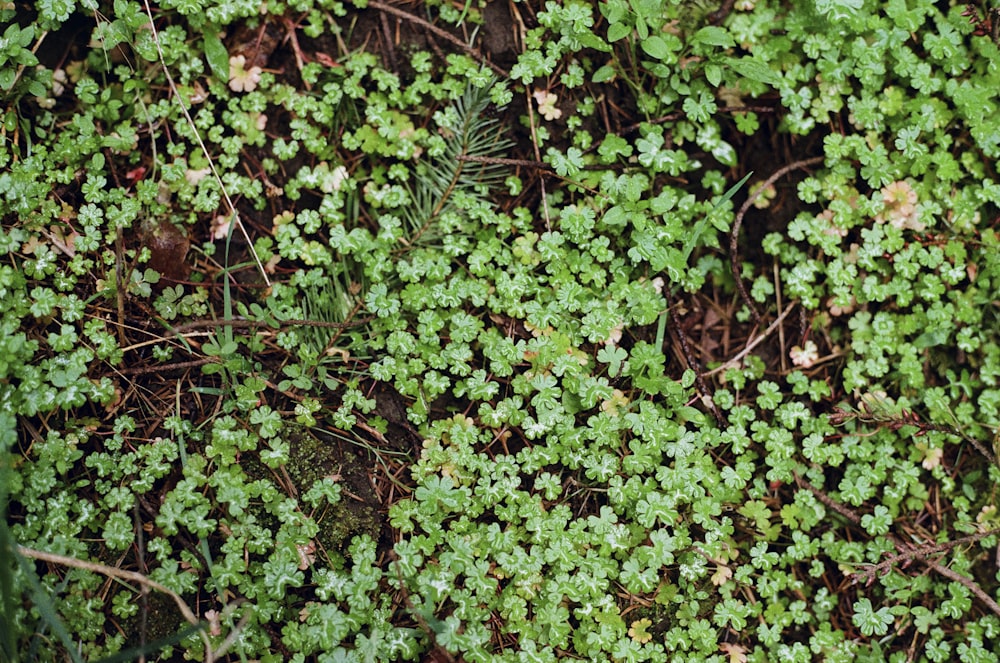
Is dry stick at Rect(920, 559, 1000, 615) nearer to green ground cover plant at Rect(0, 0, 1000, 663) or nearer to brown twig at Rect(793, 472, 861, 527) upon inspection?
green ground cover plant at Rect(0, 0, 1000, 663)

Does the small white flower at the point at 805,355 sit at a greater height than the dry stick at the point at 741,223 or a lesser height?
lesser

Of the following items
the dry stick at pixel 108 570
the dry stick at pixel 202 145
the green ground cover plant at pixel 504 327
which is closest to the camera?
the dry stick at pixel 108 570

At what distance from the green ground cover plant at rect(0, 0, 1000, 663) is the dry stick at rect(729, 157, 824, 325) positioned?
0.02 m

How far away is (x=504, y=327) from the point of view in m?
3.34

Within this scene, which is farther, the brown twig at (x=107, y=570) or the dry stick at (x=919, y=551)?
the dry stick at (x=919, y=551)

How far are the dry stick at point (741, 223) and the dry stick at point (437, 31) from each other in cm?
127

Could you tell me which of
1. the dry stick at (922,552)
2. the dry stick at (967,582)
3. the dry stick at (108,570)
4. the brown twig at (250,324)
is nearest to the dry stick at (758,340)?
the dry stick at (922,552)

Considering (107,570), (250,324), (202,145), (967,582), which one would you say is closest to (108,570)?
(107,570)

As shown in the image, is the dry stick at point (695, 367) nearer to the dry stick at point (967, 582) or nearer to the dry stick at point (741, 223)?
the dry stick at point (741, 223)

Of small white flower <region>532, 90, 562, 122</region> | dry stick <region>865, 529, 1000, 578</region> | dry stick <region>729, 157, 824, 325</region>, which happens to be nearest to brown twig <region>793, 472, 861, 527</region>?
dry stick <region>865, 529, 1000, 578</region>

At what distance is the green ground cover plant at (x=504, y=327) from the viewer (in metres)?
2.94

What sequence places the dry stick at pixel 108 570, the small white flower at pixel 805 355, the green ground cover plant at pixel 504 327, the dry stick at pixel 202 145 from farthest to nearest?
the small white flower at pixel 805 355 < the dry stick at pixel 202 145 < the green ground cover plant at pixel 504 327 < the dry stick at pixel 108 570

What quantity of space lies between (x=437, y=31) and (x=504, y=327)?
139 cm

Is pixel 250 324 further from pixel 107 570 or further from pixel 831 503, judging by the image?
pixel 831 503
